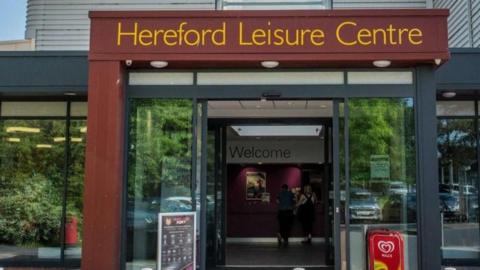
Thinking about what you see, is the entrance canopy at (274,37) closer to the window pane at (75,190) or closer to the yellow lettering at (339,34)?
the yellow lettering at (339,34)

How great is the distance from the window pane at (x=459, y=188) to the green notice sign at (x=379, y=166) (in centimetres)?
303

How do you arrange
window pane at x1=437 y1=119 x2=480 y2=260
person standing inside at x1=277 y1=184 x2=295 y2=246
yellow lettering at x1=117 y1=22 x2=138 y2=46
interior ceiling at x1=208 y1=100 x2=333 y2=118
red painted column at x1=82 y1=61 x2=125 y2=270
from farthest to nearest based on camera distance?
person standing inside at x1=277 y1=184 x2=295 y2=246 < window pane at x1=437 y1=119 x2=480 y2=260 < interior ceiling at x1=208 y1=100 x2=333 y2=118 < yellow lettering at x1=117 y1=22 x2=138 y2=46 < red painted column at x1=82 y1=61 x2=125 y2=270

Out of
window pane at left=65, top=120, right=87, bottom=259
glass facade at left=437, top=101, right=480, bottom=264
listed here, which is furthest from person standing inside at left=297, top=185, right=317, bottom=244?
window pane at left=65, top=120, right=87, bottom=259

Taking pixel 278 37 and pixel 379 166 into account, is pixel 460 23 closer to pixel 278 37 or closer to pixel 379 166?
pixel 379 166

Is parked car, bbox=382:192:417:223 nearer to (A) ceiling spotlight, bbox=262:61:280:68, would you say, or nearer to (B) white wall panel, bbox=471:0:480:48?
(A) ceiling spotlight, bbox=262:61:280:68

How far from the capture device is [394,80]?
27.2 feet

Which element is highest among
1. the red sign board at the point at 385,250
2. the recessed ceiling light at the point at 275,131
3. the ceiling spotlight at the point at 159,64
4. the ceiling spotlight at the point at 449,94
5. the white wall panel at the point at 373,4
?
the white wall panel at the point at 373,4

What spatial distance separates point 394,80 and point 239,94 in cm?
218

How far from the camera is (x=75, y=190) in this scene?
10.6 meters

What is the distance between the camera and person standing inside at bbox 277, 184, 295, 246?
15383mm

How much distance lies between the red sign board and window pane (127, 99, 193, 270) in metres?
2.57

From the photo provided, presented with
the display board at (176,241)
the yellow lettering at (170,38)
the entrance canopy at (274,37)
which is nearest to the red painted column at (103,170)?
the entrance canopy at (274,37)

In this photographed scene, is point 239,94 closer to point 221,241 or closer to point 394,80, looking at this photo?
point 394,80

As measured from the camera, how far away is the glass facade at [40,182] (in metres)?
10.6
